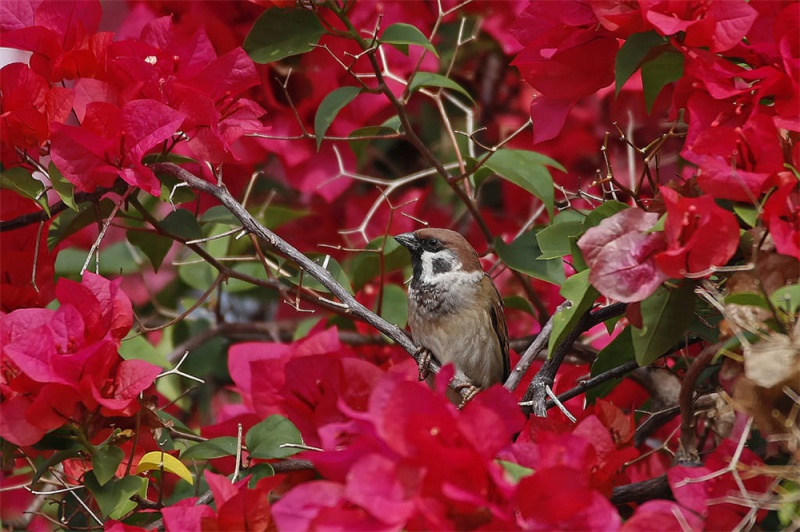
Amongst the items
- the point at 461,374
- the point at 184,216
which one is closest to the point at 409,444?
the point at 184,216

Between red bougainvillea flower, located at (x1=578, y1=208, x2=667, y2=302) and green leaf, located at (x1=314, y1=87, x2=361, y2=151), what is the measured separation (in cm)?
50

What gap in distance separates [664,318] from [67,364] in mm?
737

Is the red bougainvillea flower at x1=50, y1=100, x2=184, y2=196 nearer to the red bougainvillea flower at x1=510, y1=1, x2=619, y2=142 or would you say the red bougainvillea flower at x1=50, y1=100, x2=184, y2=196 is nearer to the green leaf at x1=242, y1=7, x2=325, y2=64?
the green leaf at x1=242, y1=7, x2=325, y2=64

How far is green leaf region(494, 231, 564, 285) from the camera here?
1.58 m

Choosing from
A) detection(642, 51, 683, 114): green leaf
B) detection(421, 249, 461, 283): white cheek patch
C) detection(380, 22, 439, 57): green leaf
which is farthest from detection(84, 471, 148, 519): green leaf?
detection(421, 249, 461, 283): white cheek patch

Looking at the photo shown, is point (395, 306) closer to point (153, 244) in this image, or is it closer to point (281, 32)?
point (153, 244)

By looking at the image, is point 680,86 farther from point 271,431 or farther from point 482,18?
point 482,18

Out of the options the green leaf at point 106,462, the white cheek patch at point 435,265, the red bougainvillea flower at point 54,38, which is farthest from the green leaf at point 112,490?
the white cheek patch at point 435,265

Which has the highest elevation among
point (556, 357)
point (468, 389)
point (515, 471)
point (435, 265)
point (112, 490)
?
point (515, 471)

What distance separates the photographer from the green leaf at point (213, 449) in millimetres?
1322

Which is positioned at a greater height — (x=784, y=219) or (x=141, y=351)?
(x=784, y=219)

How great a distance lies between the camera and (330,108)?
145cm

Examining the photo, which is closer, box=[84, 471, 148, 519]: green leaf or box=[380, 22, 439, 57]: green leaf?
box=[84, 471, 148, 519]: green leaf

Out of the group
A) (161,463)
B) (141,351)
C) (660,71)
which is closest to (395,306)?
(141,351)
